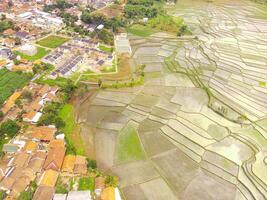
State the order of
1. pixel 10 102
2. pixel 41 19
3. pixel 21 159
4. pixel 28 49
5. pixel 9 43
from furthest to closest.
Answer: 1. pixel 41 19
2. pixel 9 43
3. pixel 28 49
4. pixel 10 102
5. pixel 21 159


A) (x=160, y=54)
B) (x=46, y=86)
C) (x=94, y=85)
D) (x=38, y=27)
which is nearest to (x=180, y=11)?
A: (x=160, y=54)

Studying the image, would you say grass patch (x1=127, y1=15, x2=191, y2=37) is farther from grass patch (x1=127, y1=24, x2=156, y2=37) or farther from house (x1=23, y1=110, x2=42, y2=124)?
house (x1=23, y1=110, x2=42, y2=124)

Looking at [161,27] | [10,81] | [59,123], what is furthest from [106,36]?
[59,123]

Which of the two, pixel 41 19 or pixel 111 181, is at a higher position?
pixel 41 19

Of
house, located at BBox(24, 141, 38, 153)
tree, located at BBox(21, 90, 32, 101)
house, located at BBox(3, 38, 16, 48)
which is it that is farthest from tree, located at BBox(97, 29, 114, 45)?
house, located at BBox(24, 141, 38, 153)

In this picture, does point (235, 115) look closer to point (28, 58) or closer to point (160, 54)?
point (160, 54)

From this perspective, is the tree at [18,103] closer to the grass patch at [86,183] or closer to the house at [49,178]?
the house at [49,178]

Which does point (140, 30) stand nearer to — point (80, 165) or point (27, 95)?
point (27, 95)

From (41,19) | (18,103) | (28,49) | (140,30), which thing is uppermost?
(41,19)
